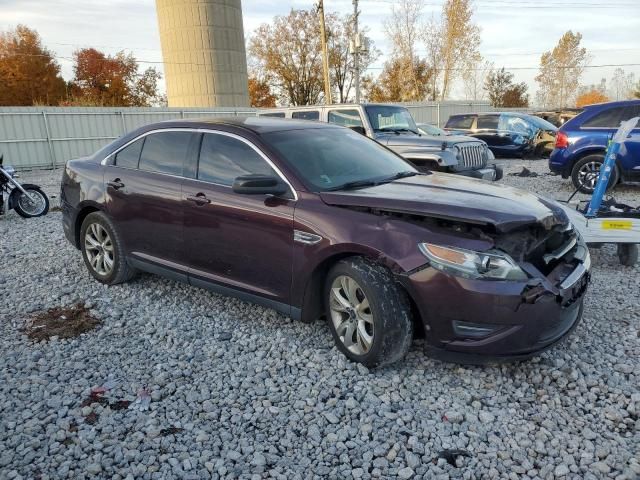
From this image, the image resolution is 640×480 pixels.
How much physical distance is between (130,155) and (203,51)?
94.0ft

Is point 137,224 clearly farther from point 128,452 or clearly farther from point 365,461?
point 365,461

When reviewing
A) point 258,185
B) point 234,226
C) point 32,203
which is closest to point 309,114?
point 32,203

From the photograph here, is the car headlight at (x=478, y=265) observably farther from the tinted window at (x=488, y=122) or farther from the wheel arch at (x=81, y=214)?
the tinted window at (x=488, y=122)

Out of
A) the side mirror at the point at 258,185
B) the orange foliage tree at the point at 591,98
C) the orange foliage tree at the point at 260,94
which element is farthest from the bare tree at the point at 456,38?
the side mirror at the point at 258,185

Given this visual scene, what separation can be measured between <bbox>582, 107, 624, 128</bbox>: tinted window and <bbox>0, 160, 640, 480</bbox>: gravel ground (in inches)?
239

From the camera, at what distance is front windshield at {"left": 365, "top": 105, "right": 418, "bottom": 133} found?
919cm

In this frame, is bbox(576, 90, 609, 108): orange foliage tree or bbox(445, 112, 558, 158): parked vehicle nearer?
bbox(445, 112, 558, 158): parked vehicle

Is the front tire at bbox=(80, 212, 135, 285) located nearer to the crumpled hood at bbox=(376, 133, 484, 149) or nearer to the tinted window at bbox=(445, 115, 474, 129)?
the crumpled hood at bbox=(376, 133, 484, 149)

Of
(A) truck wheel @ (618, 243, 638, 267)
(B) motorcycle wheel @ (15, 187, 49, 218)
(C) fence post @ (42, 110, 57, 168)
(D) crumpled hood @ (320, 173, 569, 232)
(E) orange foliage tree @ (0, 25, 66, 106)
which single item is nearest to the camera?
(D) crumpled hood @ (320, 173, 569, 232)

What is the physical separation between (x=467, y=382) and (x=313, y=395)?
1.00 meters

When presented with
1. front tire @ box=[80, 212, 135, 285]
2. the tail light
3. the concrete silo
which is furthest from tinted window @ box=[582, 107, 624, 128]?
the concrete silo

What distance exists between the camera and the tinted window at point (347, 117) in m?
9.11

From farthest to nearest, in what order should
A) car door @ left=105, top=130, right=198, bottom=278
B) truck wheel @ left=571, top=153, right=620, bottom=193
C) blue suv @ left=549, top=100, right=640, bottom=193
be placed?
truck wheel @ left=571, top=153, right=620, bottom=193 < blue suv @ left=549, top=100, right=640, bottom=193 < car door @ left=105, top=130, right=198, bottom=278

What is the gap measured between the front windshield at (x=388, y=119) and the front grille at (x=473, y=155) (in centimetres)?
122
